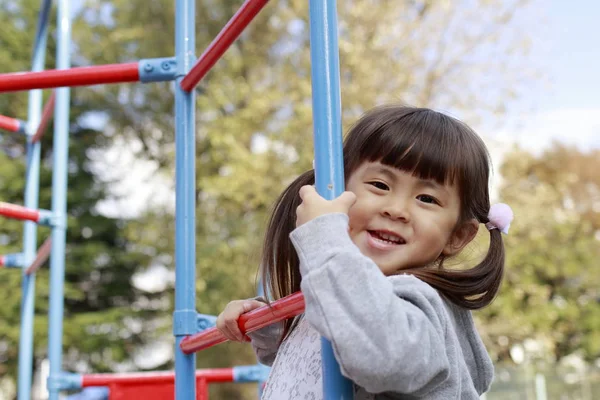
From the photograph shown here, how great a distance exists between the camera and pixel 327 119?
0.87 meters

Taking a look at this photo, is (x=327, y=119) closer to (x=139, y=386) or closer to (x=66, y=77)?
(x=66, y=77)

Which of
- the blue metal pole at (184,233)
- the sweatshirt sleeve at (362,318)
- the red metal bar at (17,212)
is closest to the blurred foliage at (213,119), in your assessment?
the red metal bar at (17,212)

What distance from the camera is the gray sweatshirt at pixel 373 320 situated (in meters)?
0.77

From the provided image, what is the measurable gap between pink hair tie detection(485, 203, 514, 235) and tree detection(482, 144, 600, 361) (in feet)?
23.3

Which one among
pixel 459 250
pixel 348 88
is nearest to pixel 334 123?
pixel 459 250

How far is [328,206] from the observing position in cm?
85

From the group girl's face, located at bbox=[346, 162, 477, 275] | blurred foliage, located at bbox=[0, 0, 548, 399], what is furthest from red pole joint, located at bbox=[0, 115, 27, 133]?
blurred foliage, located at bbox=[0, 0, 548, 399]

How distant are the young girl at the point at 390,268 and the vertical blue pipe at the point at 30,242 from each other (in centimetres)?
210

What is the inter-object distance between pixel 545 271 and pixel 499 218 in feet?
32.2

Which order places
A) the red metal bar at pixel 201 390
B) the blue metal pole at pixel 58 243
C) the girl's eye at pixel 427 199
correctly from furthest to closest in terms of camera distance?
1. the blue metal pole at pixel 58 243
2. the red metal bar at pixel 201 390
3. the girl's eye at pixel 427 199

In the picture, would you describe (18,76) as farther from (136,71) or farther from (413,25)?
(413,25)

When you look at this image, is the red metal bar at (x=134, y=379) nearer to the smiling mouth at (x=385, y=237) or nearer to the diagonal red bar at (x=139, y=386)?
the diagonal red bar at (x=139, y=386)

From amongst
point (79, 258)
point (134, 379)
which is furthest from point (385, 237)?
point (79, 258)

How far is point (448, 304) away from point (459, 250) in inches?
4.8
